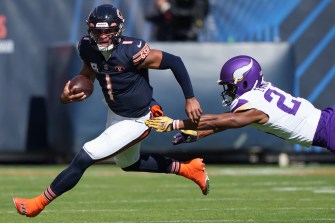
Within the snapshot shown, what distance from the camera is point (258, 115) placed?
6980mm

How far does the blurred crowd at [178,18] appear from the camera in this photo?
14305 mm

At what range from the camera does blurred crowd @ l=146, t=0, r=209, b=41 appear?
14305mm

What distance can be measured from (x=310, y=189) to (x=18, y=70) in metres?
6.33

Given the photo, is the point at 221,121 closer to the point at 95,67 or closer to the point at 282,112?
the point at 282,112

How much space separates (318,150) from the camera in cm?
1473

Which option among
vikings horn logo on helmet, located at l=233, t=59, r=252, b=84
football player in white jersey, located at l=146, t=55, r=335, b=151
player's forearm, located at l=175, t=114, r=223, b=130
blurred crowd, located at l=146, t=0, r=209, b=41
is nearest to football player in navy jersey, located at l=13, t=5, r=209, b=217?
player's forearm, located at l=175, t=114, r=223, b=130

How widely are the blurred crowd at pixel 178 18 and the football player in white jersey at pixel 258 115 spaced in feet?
23.2

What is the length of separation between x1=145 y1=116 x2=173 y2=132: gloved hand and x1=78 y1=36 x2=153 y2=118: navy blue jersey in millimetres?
643

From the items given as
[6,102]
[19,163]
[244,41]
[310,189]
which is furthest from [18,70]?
[310,189]

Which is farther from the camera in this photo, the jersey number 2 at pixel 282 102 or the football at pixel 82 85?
the football at pixel 82 85

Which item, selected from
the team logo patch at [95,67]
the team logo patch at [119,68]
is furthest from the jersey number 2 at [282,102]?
the team logo patch at [95,67]

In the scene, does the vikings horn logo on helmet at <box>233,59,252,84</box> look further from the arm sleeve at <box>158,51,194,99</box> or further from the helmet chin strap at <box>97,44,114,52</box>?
the helmet chin strap at <box>97,44,114,52</box>

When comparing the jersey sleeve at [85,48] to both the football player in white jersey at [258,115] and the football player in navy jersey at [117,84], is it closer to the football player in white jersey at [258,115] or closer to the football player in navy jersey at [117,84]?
the football player in navy jersey at [117,84]

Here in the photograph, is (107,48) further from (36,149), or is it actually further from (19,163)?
(19,163)
